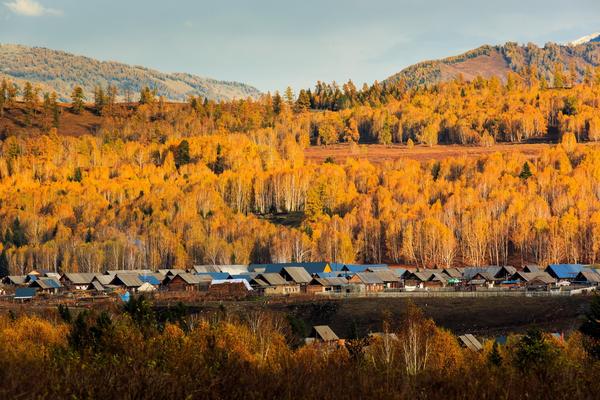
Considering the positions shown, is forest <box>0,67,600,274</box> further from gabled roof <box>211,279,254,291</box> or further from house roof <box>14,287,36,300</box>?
gabled roof <box>211,279,254,291</box>

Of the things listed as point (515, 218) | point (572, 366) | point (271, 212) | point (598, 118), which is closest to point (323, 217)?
point (271, 212)

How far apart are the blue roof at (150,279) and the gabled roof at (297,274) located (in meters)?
16.5

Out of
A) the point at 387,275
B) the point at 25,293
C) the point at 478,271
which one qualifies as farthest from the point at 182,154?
the point at 478,271

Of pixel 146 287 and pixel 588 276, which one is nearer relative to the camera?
pixel 588 276

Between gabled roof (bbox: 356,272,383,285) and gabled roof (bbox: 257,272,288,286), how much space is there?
9.15m

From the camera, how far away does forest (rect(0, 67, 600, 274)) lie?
119125 mm

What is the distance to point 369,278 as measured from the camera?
303 feet

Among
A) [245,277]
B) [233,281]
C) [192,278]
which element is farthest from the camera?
[192,278]

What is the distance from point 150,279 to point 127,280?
13.4ft

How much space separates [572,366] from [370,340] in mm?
22667

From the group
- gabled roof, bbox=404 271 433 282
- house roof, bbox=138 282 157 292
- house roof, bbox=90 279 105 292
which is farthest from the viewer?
house roof, bbox=90 279 105 292

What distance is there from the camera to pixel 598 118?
7313 inches

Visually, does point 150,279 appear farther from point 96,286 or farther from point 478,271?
point 478,271

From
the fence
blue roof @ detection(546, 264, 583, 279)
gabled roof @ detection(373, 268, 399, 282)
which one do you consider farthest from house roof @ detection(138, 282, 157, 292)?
blue roof @ detection(546, 264, 583, 279)
